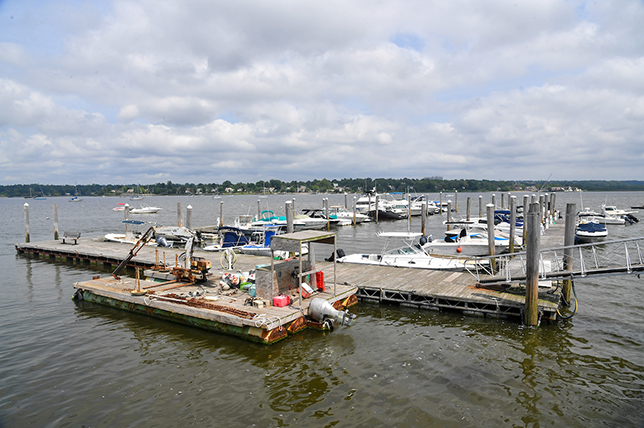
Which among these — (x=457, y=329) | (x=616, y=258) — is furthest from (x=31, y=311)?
(x=616, y=258)

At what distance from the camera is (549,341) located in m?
11.2

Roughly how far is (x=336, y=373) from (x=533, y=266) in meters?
7.38

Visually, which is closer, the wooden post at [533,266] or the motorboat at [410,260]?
the wooden post at [533,266]

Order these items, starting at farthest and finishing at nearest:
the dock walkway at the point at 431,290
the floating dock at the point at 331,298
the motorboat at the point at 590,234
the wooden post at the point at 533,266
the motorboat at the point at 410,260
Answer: the motorboat at the point at 590,234, the motorboat at the point at 410,260, the dock walkway at the point at 431,290, the wooden post at the point at 533,266, the floating dock at the point at 331,298

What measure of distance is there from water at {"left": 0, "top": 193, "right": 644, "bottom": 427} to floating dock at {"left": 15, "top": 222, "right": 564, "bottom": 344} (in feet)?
1.45

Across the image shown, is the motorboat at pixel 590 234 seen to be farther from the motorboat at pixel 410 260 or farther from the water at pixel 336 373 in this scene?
the water at pixel 336 373

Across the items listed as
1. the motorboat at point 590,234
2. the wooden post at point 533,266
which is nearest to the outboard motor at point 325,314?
the wooden post at point 533,266

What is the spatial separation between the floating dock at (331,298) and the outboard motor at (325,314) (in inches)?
14.9

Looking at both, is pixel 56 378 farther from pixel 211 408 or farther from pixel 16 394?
pixel 211 408

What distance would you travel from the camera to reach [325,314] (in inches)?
459

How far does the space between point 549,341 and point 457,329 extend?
2.66 meters

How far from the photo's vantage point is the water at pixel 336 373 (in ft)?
25.5

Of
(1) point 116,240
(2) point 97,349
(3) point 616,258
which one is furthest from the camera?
(1) point 116,240

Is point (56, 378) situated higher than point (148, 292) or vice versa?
point (148, 292)
